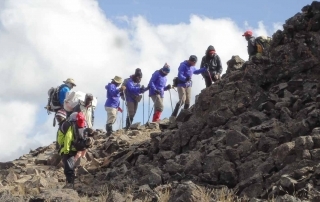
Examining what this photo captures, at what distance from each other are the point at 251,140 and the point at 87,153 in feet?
20.6

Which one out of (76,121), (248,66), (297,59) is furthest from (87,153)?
(297,59)

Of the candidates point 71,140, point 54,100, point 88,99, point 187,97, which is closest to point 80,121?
point 71,140

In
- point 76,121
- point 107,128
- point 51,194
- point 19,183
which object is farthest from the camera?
point 107,128

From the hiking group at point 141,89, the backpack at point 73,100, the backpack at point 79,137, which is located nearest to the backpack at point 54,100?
the hiking group at point 141,89

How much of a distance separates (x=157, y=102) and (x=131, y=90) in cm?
109

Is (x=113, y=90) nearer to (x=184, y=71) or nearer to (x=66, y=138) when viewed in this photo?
(x=184, y=71)

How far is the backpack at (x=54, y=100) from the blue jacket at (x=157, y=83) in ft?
13.5

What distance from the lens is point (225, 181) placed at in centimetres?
1350

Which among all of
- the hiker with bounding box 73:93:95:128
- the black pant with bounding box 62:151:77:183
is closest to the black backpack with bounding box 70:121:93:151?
the black pant with bounding box 62:151:77:183

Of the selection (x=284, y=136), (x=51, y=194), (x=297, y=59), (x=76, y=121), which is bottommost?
(x=51, y=194)

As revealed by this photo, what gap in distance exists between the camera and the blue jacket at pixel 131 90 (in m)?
21.8

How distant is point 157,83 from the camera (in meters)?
22.1

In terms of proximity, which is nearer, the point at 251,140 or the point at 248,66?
the point at 251,140

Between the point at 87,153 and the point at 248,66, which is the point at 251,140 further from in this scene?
the point at 87,153
